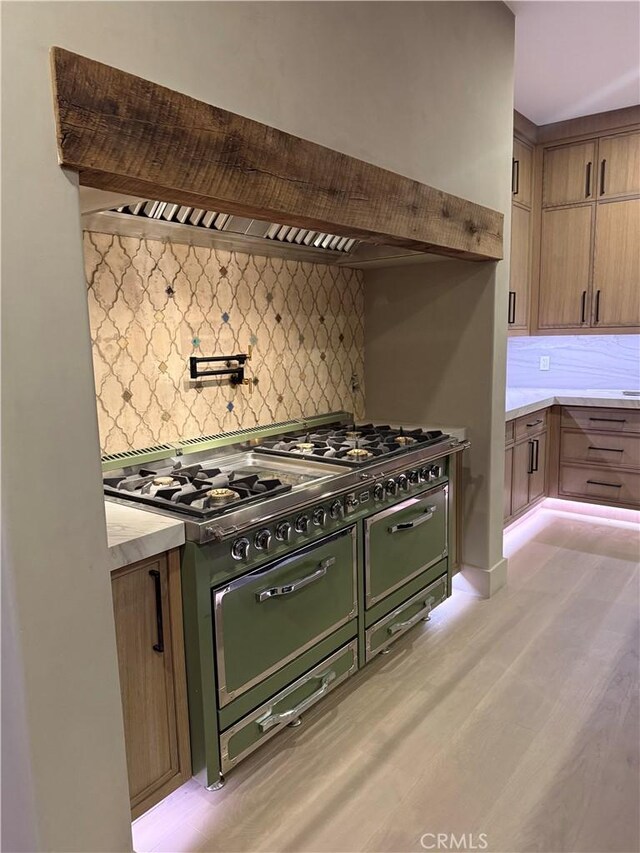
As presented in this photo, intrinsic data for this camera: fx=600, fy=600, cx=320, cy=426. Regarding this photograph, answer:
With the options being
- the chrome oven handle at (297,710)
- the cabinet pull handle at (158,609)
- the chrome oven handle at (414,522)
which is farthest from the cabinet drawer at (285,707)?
the chrome oven handle at (414,522)

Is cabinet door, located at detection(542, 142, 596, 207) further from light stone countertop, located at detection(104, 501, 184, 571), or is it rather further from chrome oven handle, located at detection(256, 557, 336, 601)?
light stone countertop, located at detection(104, 501, 184, 571)

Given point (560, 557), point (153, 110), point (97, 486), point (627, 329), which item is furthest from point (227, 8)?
point (627, 329)

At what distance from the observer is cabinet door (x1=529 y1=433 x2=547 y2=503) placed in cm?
429

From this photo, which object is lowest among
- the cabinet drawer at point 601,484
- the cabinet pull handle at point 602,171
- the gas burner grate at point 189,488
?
the cabinet drawer at point 601,484

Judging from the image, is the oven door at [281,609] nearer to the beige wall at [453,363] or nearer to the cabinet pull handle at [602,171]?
the beige wall at [453,363]

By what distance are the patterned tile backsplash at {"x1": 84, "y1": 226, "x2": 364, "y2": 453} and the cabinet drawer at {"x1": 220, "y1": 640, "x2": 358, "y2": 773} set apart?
3.30ft

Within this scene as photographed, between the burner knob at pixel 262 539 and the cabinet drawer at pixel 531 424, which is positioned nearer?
the burner knob at pixel 262 539

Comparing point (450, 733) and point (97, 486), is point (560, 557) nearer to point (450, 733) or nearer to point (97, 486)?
point (450, 733)

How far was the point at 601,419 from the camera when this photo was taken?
14.1 feet

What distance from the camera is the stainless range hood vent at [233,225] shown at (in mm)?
1911

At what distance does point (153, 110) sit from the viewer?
133cm

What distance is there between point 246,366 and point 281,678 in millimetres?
Answer: 1296

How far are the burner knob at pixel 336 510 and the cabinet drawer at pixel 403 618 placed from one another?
0.56m

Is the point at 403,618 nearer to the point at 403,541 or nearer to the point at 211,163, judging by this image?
the point at 403,541
